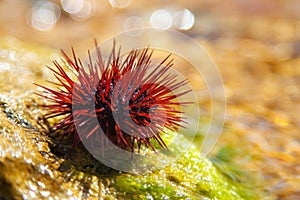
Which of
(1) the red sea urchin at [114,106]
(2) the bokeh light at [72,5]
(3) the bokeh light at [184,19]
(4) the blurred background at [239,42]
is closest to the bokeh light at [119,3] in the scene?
(4) the blurred background at [239,42]

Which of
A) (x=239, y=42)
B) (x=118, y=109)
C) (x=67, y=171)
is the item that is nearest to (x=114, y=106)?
(x=118, y=109)

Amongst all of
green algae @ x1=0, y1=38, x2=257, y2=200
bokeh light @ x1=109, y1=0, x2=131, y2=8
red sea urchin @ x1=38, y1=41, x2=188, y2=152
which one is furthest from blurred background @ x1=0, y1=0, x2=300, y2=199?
red sea urchin @ x1=38, y1=41, x2=188, y2=152

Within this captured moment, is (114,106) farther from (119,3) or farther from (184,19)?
(119,3)

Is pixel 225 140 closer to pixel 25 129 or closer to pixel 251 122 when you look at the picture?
pixel 251 122

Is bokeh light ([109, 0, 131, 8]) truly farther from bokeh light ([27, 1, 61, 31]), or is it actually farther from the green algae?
the green algae

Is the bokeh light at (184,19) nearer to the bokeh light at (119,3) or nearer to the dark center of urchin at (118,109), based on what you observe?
the bokeh light at (119,3)

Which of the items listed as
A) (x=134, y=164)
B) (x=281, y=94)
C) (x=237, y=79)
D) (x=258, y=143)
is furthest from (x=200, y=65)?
(x=134, y=164)
